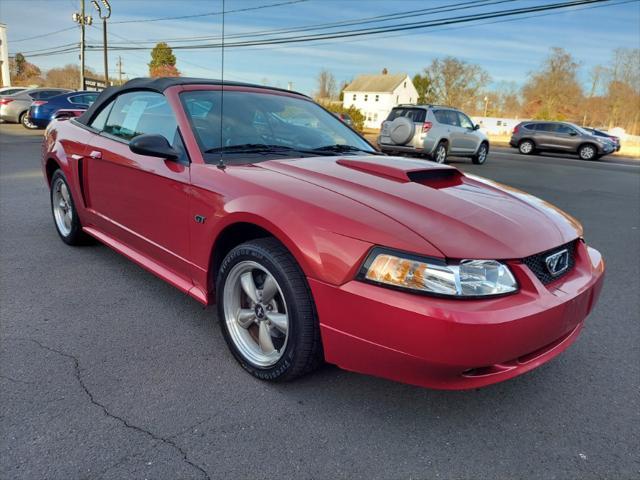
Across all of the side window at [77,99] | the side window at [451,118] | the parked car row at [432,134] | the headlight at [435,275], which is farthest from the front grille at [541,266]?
the side window at [77,99]

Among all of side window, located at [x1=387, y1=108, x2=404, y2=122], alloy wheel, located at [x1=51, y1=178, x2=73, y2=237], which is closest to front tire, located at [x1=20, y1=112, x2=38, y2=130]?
side window, located at [x1=387, y1=108, x2=404, y2=122]

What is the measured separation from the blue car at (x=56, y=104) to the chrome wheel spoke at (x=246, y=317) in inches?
588

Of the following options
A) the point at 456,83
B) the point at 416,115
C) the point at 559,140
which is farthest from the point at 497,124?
the point at 416,115

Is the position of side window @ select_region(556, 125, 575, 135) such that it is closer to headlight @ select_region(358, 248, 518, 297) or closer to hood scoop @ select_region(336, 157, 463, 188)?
hood scoop @ select_region(336, 157, 463, 188)

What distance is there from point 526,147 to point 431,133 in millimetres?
11107

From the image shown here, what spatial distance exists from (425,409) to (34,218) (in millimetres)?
4988

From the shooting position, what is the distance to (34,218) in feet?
17.6

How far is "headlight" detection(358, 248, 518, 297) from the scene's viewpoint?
5.96 feet

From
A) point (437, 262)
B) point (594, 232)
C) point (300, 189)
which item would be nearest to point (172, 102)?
point (300, 189)

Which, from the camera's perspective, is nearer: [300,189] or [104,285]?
[300,189]

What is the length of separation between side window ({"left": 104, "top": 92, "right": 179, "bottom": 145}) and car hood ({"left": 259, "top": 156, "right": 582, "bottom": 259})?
79 cm

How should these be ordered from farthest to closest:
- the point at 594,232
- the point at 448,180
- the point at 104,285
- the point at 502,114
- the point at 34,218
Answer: the point at 502,114 < the point at 594,232 < the point at 34,218 < the point at 104,285 < the point at 448,180

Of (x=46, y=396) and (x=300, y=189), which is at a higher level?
(x=300, y=189)

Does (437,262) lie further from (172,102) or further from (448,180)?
(172,102)
